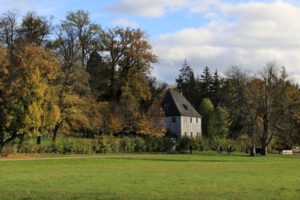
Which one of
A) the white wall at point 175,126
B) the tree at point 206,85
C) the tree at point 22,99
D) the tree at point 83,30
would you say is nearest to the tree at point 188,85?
the tree at point 206,85

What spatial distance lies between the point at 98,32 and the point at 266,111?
92.8ft

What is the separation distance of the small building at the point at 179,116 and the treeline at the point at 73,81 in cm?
689

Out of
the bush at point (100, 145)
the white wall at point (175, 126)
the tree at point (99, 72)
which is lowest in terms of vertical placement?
the bush at point (100, 145)

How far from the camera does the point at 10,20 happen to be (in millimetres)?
68000

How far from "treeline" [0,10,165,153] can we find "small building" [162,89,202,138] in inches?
271

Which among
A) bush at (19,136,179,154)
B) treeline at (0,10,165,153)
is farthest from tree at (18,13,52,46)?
bush at (19,136,179,154)

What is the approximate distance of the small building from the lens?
93.6 metres

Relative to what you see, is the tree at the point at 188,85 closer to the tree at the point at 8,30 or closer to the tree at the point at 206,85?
the tree at the point at 206,85

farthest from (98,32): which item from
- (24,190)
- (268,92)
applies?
(24,190)

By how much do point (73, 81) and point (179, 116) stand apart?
33874mm

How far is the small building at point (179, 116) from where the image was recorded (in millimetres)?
93562

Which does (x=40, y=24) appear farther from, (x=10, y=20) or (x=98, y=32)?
(x=98, y=32)

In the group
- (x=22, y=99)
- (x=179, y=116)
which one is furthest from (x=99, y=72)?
(x=22, y=99)

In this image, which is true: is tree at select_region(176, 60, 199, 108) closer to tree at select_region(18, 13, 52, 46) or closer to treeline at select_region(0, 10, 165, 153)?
treeline at select_region(0, 10, 165, 153)
